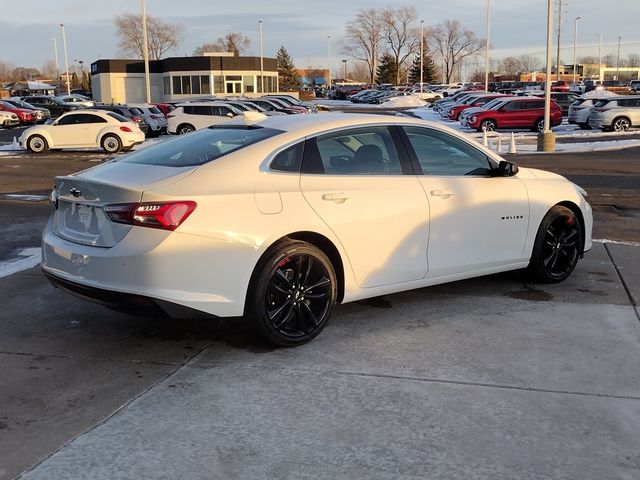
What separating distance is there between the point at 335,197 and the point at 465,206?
4.28ft

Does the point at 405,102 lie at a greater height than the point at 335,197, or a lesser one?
greater

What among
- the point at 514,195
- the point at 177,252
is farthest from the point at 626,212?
the point at 177,252

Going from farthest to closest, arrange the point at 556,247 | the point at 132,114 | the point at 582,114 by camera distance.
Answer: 1. the point at 582,114
2. the point at 132,114
3. the point at 556,247

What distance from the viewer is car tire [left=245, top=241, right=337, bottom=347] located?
15.2ft

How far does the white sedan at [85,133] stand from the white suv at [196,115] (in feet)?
13.5

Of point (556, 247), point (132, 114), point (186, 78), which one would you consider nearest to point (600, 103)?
point (132, 114)

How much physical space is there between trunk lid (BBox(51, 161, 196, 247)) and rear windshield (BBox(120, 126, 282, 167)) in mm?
174

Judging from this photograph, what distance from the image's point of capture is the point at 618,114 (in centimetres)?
3025

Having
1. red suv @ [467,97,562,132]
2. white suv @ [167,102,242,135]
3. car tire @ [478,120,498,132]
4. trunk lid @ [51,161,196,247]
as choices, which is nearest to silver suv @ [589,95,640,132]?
red suv @ [467,97,562,132]

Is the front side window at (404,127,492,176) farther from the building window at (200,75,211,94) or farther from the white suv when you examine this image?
the building window at (200,75,211,94)

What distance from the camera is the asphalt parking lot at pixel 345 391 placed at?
3.35m

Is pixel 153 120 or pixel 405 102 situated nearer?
pixel 153 120

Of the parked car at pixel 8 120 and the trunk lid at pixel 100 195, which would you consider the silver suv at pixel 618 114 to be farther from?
the parked car at pixel 8 120

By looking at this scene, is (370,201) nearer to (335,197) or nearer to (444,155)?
(335,197)
